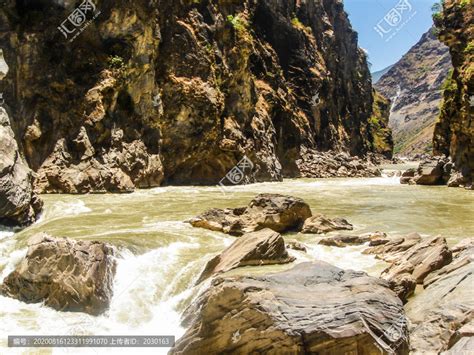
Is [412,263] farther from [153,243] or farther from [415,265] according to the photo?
[153,243]

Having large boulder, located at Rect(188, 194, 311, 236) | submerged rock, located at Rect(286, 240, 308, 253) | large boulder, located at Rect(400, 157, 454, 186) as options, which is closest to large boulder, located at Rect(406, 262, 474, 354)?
submerged rock, located at Rect(286, 240, 308, 253)

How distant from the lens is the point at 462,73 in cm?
3416

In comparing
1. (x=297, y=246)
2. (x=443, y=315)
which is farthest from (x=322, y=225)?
(x=443, y=315)

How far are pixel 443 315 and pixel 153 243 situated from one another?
26.8 ft

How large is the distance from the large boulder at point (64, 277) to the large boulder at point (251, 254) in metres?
2.22

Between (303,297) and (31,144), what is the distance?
871 inches

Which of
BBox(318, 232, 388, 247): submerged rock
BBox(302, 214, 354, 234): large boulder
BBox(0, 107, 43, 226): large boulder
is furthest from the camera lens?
BBox(0, 107, 43, 226): large boulder

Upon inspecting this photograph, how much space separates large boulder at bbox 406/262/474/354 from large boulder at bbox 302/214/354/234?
7268mm

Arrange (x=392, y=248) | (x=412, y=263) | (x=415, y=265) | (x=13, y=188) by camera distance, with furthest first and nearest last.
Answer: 1. (x=13, y=188)
2. (x=392, y=248)
3. (x=412, y=263)
4. (x=415, y=265)

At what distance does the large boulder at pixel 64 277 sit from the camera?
9.42 m

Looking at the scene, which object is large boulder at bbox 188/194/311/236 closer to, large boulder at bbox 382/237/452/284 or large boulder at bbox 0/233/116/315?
large boulder at bbox 382/237/452/284

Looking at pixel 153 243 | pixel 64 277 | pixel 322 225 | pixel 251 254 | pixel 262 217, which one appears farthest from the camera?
pixel 262 217

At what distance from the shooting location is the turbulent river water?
8953 mm

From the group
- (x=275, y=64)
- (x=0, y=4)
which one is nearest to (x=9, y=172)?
(x=0, y=4)
